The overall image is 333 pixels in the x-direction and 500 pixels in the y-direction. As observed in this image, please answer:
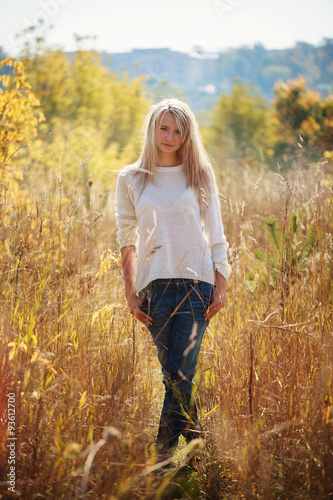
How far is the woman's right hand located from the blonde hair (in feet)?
1.79

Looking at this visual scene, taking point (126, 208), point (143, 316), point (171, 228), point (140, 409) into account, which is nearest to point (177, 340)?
point (143, 316)

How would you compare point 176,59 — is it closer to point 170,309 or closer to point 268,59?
point 268,59

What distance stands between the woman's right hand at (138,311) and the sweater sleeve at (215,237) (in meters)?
0.40

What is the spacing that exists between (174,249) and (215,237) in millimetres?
233

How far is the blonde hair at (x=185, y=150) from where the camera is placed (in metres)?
2.12

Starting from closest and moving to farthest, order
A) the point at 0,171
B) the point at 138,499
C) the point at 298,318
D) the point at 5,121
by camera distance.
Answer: the point at 138,499
the point at 298,318
the point at 0,171
the point at 5,121

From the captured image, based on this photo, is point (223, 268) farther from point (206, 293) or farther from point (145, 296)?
point (145, 296)

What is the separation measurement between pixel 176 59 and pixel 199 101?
1655 inches

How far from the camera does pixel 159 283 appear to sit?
1985 millimetres

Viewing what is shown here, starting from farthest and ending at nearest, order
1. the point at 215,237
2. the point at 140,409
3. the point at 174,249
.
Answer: the point at 215,237
the point at 174,249
the point at 140,409

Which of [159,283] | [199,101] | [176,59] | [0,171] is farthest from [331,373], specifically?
[176,59]

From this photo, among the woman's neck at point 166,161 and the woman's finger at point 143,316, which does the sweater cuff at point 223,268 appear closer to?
the woman's finger at point 143,316

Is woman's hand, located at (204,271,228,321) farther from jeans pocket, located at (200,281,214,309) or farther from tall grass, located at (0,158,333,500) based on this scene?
tall grass, located at (0,158,333,500)

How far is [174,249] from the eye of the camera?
79.5 inches
